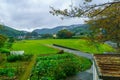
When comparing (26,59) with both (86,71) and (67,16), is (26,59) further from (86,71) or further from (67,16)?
(67,16)

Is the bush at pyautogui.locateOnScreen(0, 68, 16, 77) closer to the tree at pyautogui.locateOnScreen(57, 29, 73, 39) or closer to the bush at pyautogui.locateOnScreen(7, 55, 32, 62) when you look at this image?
the bush at pyautogui.locateOnScreen(7, 55, 32, 62)

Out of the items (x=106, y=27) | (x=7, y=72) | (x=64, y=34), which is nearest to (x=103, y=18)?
(x=106, y=27)

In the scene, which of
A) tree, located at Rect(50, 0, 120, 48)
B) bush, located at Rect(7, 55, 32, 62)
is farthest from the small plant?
tree, located at Rect(50, 0, 120, 48)

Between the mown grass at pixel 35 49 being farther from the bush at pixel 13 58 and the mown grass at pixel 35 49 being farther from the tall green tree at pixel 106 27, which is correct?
the tall green tree at pixel 106 27

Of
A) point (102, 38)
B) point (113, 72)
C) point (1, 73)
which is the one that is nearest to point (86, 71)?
point (102, 38)

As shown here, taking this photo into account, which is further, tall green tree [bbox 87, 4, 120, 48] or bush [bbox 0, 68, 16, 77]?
bush [bbox 0, 68, 16, 77]

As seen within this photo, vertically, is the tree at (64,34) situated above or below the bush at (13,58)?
above

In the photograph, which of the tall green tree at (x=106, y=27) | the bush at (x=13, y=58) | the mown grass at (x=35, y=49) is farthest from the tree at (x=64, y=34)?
the tall green tree at (x=106, y=27)

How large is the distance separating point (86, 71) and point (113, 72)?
69.4 feet

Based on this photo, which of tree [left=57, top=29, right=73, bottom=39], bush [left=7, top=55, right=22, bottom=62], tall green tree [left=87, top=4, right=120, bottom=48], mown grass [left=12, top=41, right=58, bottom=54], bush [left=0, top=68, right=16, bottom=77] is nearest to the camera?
tall green tree [left=87, top=4, right=120, bottom=48]

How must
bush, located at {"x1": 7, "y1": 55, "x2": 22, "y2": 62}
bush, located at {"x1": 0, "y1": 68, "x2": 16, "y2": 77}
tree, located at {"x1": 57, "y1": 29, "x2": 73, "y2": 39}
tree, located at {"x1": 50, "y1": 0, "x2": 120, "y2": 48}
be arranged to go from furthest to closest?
tree, located at {"x1": 57, "y1": 29, "x2": 73, "y2": 39} < bush, located at {"x1": 7, "y1": 55, "x2": 22, "y2": 62} < bush, located at {"x1": 0, "y1": 68, "x2": 16, "y2": 77} < tree, located at {"x1": 50, "y1": 0, "x2": 120, "y2": 48}

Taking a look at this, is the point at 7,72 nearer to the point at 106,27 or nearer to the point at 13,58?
the point at 106,27

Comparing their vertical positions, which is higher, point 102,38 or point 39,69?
point 102,38

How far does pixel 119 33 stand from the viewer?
72.8ft
